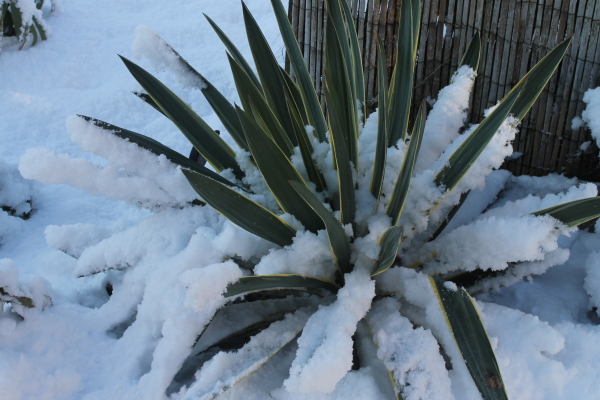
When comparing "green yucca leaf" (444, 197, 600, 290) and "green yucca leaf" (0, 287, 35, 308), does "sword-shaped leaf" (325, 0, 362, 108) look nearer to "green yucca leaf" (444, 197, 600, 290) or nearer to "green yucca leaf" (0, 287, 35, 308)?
"green yucca leaf" (444, 197, 600, 290)

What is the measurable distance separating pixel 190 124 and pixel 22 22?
2853mm

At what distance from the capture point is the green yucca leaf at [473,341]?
2.30ft

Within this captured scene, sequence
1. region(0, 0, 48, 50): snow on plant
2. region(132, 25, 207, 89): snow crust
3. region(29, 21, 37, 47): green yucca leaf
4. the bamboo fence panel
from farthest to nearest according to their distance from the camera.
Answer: region(29, 21, 37, 47): green yucca leaf, region(0, 0, 48, 50): snow on plant, the bamboo fence panel, region(132, 25, 207, 89): snow crust

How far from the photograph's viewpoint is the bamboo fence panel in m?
1.35

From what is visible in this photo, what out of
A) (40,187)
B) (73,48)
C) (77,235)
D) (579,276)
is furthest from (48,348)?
(73,48)

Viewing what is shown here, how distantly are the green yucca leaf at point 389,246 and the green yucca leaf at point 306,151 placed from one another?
0.78 ft

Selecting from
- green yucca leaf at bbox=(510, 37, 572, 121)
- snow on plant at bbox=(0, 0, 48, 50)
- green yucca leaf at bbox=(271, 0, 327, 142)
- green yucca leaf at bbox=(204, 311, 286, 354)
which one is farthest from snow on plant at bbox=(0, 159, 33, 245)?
green yucca leaf at bbox=(510, 37, 572, 121)

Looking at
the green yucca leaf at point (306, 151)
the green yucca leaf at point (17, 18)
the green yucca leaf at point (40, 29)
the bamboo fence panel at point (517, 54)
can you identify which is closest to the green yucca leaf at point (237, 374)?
the green yucca leaf at point (306, 151)

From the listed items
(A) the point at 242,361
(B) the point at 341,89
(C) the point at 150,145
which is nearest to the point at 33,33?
(C) the point at 150,145

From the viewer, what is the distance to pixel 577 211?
2.85 feet

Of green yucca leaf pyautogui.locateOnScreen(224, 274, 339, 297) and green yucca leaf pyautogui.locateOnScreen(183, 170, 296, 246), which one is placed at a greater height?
green yucca leaf pyautogui.locateOnScreen(183, 170, 296, 246)

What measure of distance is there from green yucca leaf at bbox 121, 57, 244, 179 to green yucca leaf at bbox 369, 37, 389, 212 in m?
0.38

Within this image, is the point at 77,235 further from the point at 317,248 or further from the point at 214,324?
the point at 317,248

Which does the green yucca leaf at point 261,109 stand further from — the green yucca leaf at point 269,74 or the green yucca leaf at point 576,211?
the green yucca leaf at point 576,211
